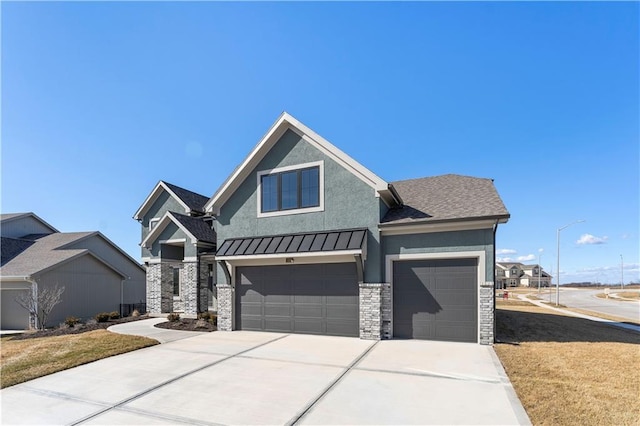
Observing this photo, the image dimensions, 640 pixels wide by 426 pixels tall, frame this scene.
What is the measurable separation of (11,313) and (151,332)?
39.2 ft

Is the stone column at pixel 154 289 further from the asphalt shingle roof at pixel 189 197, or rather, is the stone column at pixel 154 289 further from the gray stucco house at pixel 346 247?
the gray stucco house at pixel 346 247

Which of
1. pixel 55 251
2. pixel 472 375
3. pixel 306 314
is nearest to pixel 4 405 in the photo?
pixel 306 314

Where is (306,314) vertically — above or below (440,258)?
below

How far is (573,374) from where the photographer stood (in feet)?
24.2

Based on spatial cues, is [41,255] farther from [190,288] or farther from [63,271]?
[190,288]

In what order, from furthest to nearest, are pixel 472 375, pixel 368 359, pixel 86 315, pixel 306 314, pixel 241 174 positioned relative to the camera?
pixel 86 315
pixel 241 174
pixel 306 314
pixel 368 359
pixel 472 375

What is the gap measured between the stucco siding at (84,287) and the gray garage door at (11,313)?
67.0 inches

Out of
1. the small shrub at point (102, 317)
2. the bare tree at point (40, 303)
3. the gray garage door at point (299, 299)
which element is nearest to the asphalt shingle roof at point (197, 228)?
the gray garage door at point (299, 299)

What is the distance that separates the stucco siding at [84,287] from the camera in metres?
19.0

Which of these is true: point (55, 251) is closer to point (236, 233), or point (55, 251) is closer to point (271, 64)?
point (236, 233)

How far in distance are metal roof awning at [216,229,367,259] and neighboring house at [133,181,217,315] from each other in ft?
17.7

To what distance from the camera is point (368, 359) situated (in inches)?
351

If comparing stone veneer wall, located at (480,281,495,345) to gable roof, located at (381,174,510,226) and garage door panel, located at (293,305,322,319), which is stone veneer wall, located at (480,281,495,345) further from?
garage door panel, located at (293,305,322,319)

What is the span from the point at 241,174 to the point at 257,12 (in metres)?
6.24
